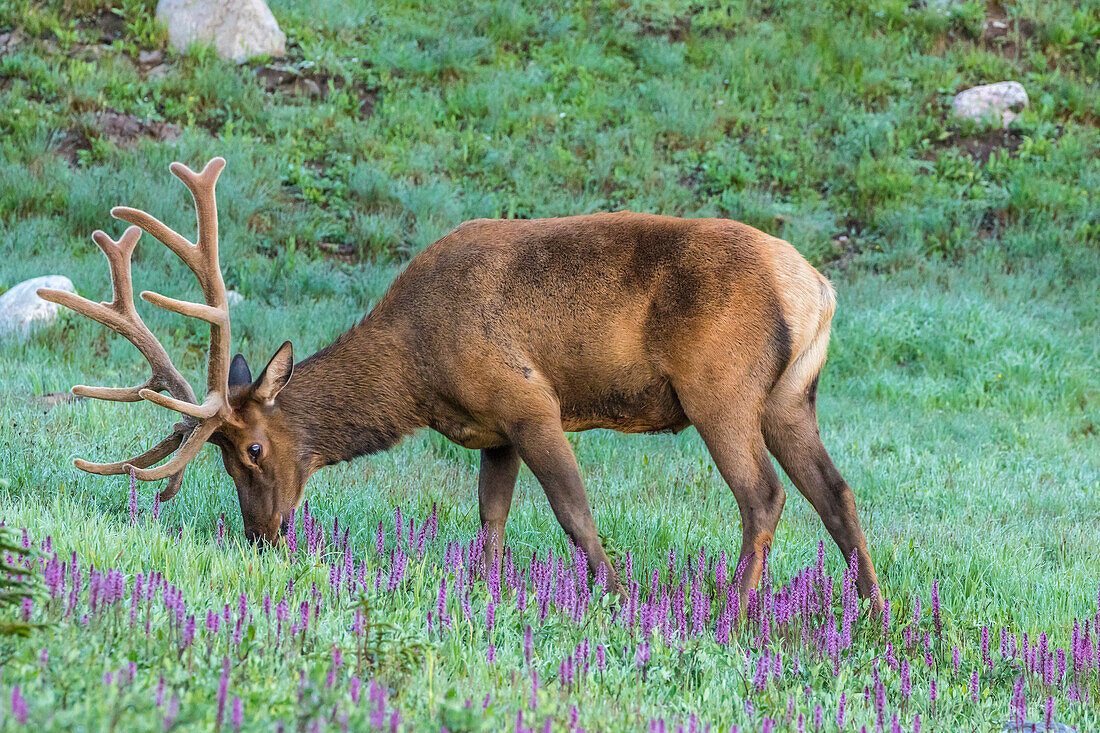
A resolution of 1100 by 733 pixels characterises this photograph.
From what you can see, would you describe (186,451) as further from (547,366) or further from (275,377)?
(547,366)

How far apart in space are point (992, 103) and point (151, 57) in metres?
11.0

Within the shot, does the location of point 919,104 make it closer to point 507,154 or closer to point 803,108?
point 803,108

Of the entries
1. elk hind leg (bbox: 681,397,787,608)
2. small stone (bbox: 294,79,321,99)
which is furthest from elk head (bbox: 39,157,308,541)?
small stone (bbox: 294,79,321,99)

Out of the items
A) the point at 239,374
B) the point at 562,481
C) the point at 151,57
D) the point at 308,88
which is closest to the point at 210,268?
the point at 239,374

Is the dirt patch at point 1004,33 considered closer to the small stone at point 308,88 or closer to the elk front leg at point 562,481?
the small stone at point 308,88

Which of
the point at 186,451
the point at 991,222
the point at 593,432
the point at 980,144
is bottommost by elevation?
the point at 991,222

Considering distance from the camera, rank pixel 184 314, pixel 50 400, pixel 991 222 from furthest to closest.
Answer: pixel 991 222 → pixel 50 400 → pixel 184 314

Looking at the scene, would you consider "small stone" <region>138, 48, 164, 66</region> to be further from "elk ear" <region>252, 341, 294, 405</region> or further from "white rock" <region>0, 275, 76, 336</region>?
"elk ear" <region>252, 341, 294, 405</region>

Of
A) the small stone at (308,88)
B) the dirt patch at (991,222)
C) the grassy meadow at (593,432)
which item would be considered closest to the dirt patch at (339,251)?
the grassy meadow at (593,432)

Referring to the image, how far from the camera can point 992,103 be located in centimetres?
1463

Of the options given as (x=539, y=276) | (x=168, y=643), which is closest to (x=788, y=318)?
(x=539, y=276)

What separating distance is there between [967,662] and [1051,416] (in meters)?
Result: 5.50

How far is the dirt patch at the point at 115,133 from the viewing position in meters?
13.1

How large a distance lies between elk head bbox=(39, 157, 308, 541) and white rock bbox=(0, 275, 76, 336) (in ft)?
14.6
